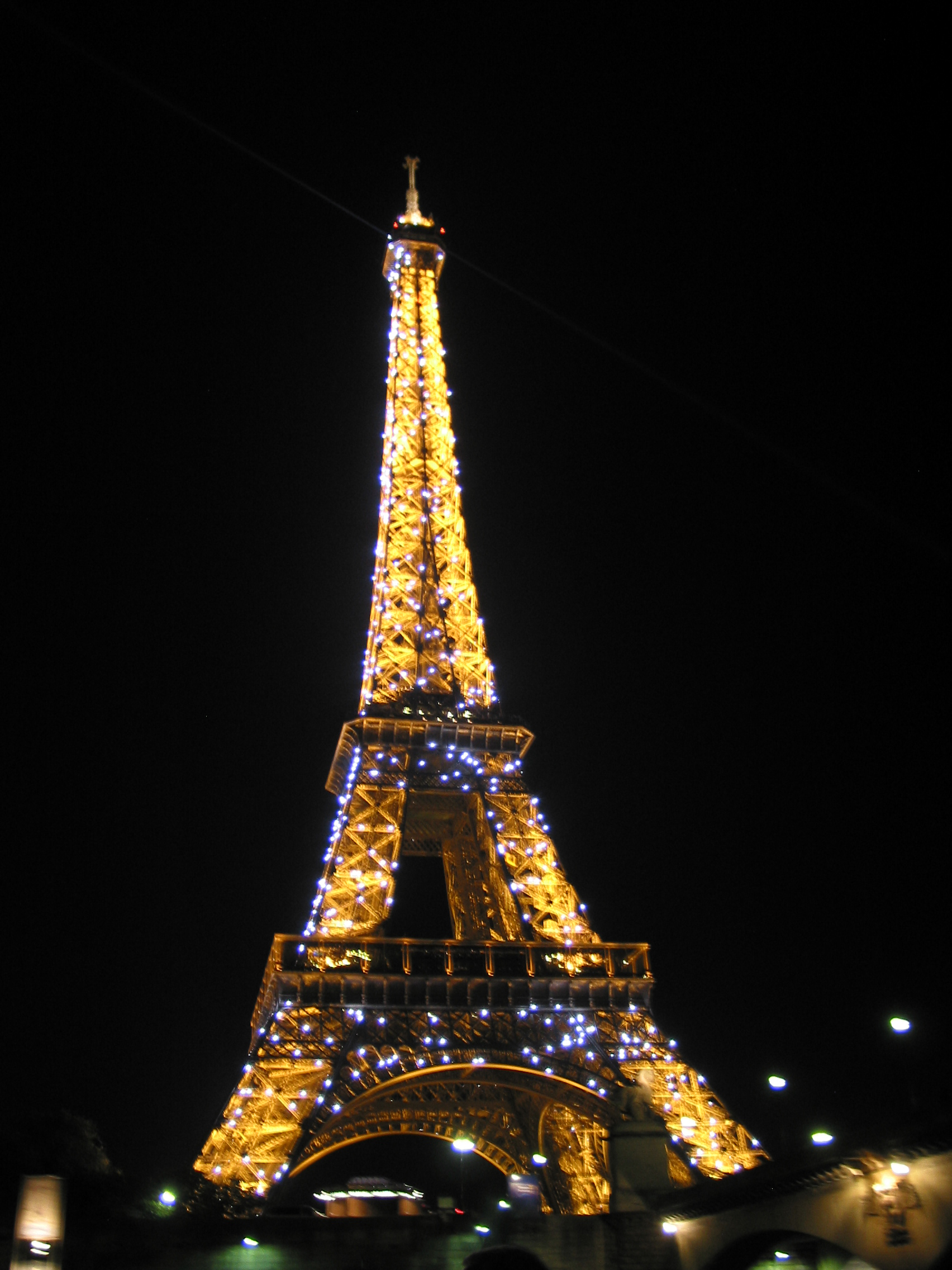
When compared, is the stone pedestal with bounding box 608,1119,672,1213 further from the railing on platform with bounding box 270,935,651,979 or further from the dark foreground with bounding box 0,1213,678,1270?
the railing on platform with bounding box 270,935,651,979

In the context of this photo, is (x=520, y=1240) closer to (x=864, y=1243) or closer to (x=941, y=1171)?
(x=864, y=1243)

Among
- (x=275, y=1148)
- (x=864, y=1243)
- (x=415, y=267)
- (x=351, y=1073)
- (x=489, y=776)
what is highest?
(x=415, y=267)

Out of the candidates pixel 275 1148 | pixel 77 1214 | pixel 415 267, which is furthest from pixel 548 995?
pixel 415 267

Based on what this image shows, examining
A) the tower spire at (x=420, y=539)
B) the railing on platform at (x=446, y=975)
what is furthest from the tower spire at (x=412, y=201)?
the railing on platform at (x=446, y=975)

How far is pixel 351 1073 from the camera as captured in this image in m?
29.0

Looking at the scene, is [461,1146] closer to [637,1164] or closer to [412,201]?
[637,1164]

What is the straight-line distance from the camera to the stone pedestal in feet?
76.2

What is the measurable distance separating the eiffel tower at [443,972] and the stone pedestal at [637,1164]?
73 cm

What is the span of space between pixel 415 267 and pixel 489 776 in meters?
25.9

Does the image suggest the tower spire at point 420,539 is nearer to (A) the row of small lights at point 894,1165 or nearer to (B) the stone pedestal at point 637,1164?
(B) the stone pedestal at point 637,1164

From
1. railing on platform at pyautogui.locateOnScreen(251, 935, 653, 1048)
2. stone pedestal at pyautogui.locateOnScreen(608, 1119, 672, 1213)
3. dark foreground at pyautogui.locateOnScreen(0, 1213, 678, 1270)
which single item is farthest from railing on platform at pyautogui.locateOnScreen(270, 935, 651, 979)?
dark foreground at pyautogui.locateOnScreen(0, 1213, 678, 1270)

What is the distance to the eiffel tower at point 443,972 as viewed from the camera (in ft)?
93.7

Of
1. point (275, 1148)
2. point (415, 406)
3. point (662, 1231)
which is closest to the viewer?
point (662, 1231)

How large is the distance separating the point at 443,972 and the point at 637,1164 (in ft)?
30.5
